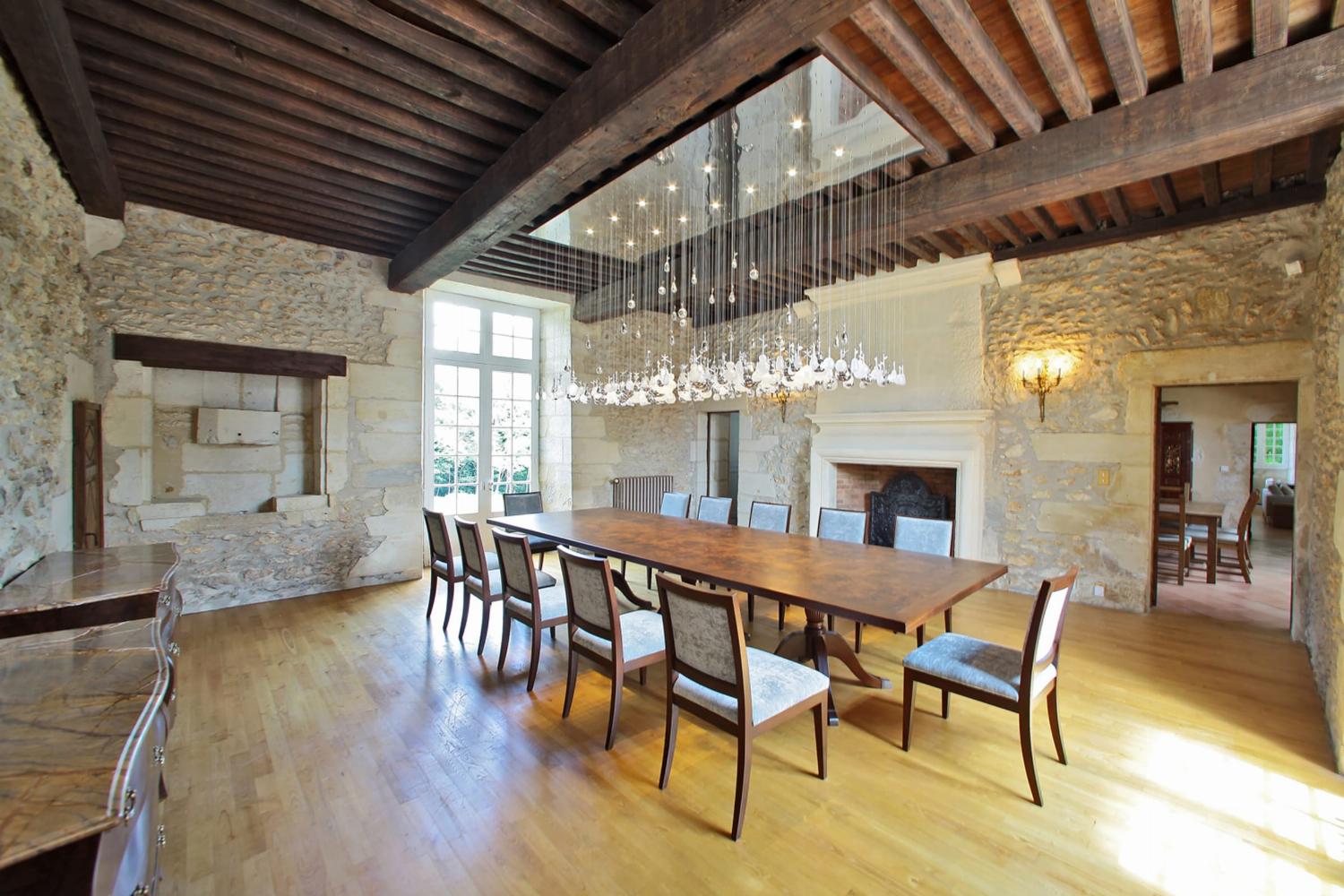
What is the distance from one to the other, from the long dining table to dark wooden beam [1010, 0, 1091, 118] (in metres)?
2.34

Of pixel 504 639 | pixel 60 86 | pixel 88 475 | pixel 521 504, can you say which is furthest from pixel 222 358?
pixel 504 639

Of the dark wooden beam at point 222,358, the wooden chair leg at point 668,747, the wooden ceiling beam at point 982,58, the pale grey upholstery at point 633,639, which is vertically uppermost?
the wooden ceiling beam at point 982,58

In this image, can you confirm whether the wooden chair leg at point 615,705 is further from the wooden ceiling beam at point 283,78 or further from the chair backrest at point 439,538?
the wooden ceiling beam at point 283,78

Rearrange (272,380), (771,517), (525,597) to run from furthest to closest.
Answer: (272,380)
(771,517)
(525,597)

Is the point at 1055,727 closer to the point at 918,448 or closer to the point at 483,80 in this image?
the point at 918,448

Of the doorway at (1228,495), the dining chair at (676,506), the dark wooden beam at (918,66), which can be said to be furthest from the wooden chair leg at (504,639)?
the doorway at (1228,495)

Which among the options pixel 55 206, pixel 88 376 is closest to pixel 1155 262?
pixel 55 206

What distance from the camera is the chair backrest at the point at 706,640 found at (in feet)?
6.14

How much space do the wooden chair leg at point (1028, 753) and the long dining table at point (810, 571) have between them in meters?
0.46

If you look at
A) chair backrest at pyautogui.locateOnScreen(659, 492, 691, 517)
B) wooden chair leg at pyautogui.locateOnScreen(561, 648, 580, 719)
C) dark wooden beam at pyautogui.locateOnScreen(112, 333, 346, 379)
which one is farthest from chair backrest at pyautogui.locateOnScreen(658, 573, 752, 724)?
dark wooden beam at pyautogui.locateOnScreen(112, 333, 346, 379)

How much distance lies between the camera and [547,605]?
304cm

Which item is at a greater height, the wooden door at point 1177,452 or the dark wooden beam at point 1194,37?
the dark wooden beam at point 1194,37

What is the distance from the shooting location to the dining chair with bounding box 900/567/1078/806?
2.03m

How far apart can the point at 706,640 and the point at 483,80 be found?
2608 millimetres
